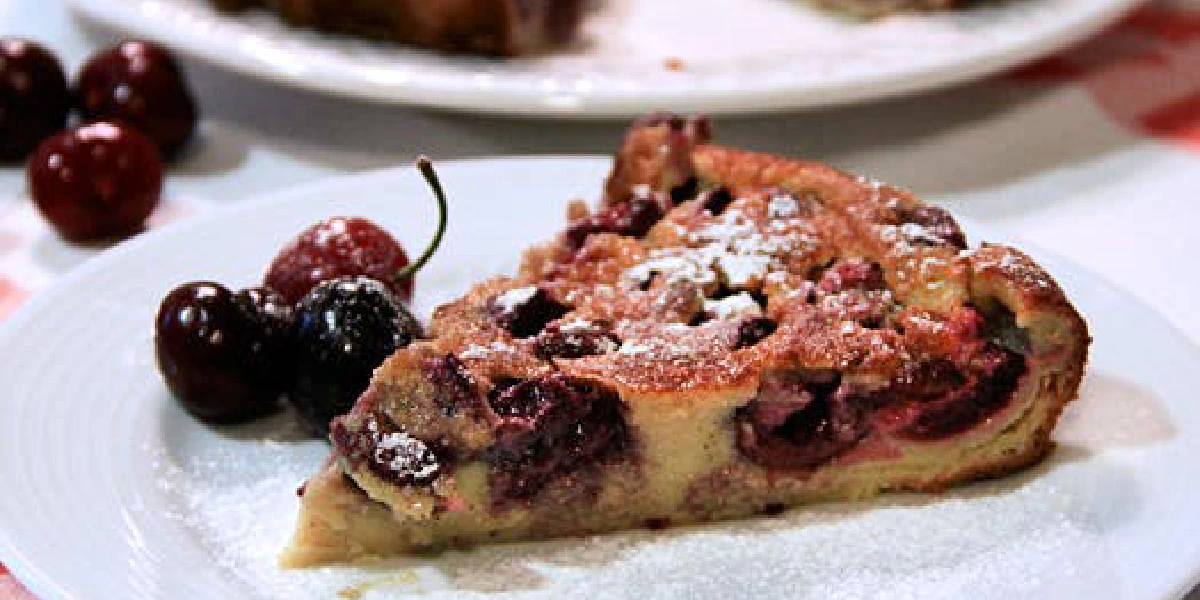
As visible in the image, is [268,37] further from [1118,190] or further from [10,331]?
[1118,190]

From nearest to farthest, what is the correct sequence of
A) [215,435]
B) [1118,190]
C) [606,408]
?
[606,408] < [215,435] < [1118,190]

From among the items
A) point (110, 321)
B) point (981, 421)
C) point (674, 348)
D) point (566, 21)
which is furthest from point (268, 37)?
point (981, 421)

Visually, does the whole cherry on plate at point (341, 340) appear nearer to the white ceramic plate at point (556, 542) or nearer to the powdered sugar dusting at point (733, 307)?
the white ceramic plate at point (556, 542)

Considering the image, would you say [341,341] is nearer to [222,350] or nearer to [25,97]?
[222,350]

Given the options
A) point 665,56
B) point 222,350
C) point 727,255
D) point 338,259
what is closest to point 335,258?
point 338,259

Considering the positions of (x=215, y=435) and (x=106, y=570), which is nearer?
(x=106, y=570)

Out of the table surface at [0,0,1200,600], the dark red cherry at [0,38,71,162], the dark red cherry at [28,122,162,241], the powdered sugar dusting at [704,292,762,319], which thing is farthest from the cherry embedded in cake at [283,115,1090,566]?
the dark red cherry at [0,38,71,162]
